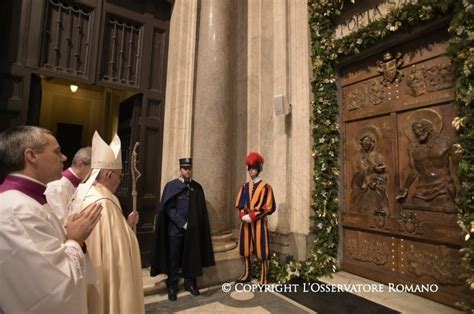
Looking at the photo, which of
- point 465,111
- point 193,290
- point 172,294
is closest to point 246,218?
point 193,290

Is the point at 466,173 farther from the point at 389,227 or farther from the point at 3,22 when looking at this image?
the point at 3,22

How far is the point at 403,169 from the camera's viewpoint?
4301 mm

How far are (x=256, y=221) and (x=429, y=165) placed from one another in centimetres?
256

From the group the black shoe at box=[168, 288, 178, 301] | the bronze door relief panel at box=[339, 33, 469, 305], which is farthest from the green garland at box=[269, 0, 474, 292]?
the black shoe at box=[168, 288, 178, 301]

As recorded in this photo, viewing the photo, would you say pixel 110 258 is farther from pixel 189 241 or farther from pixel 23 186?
pixel 189 241

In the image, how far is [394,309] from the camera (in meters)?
3.57

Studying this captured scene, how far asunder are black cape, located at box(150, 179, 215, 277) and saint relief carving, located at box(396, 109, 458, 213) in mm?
2939

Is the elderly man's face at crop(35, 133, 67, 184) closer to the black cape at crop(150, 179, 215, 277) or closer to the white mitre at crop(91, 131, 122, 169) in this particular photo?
the white mitre at crop(91, 131, 122, 169)

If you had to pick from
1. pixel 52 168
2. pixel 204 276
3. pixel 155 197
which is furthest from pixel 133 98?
pixel 52 168

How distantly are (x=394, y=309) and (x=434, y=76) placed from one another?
10.2ft

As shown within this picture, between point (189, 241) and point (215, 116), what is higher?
point (215, 116)

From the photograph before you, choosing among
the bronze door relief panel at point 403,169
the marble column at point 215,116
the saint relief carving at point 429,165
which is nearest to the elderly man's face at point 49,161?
the marble column at point 215,116

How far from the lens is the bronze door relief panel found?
3.80 m

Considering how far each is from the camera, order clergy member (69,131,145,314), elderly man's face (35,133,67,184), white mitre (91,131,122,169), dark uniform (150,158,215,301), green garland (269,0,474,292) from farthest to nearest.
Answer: green garland (269,0,474,292)
dark uniform (150,158,215,301)
white mitre (91,131,122,169)
clergy member (69,131,145,314)
elderly man's face (35,133,67,184)
